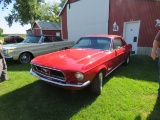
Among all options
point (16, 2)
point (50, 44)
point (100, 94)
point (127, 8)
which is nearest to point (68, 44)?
point (50, 44)

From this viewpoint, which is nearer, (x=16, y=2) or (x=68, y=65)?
(x=68, y=65)

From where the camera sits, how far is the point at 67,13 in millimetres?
14766

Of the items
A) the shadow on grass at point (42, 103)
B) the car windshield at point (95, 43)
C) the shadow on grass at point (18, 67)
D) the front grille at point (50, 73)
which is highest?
the car windshield at point (95, 43)

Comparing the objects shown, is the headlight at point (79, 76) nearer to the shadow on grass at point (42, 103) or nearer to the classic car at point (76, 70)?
the classic car at point (76, 70)

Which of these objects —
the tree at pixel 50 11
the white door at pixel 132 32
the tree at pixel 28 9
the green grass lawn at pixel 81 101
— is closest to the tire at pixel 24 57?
the green grass lawn at pixel 81 101

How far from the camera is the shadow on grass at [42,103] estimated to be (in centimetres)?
292

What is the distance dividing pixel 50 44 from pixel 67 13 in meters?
7.76

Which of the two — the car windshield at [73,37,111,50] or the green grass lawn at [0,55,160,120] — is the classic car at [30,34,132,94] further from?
the green grass lawn at [0,55,160,120]

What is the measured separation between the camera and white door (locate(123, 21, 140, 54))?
9.33 metres

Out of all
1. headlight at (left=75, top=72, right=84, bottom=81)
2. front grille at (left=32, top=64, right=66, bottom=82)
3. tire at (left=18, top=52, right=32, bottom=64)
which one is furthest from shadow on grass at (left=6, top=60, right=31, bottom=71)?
headlight at (left=75, top=72, right=84, bottom=81)

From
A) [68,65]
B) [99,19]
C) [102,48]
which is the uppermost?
[99,19]

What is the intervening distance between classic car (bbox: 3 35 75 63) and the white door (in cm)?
429

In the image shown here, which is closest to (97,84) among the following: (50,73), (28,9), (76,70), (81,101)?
(81,101)

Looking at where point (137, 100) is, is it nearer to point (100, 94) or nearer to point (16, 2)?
point (100, 94)
